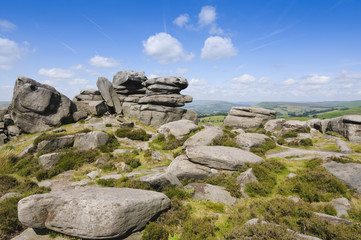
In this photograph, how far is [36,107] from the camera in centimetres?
2689

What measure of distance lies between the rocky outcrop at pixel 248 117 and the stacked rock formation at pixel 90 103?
28.8m

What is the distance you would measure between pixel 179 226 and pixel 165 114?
92.4 feet

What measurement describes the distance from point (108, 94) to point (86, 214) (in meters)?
36.4

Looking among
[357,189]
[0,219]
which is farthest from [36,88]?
[357,189]

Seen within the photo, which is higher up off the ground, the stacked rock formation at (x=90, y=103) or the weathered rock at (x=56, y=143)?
the stacked rock formation at (x=90, y=103)

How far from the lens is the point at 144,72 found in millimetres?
41969

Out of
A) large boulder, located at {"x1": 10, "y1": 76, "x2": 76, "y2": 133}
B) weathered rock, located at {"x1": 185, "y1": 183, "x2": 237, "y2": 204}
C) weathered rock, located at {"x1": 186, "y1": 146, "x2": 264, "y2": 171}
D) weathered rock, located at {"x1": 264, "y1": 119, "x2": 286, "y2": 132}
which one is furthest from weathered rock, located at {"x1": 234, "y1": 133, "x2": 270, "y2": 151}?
large boulder, located at {"x1": 10, "y1": 76, "x2": 76, "y2": 133}

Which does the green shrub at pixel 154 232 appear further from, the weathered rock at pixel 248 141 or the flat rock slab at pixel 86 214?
the weathered rock at pixel 248 141

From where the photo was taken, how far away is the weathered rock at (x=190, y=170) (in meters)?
13.7

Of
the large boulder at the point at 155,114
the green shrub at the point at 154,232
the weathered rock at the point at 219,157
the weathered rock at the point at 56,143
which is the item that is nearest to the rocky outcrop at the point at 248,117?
the large boulder at the point at 155,114

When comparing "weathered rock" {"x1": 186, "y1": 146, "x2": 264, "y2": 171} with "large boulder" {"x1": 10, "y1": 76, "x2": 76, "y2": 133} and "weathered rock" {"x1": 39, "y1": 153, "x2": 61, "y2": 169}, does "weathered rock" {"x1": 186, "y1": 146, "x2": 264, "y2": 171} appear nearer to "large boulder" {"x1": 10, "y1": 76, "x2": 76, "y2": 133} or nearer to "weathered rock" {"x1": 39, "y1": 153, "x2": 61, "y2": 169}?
"weathered rock" {"x1": 39, "y1": 153, "x2": 61, "y2": 169}

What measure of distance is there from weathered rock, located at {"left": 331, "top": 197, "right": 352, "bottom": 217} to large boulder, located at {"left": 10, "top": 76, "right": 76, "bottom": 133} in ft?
121

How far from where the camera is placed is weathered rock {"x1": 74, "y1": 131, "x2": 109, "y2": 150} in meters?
20.2

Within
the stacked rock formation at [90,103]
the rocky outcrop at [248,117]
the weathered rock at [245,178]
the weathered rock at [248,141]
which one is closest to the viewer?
the weathered rock at [245,178]
